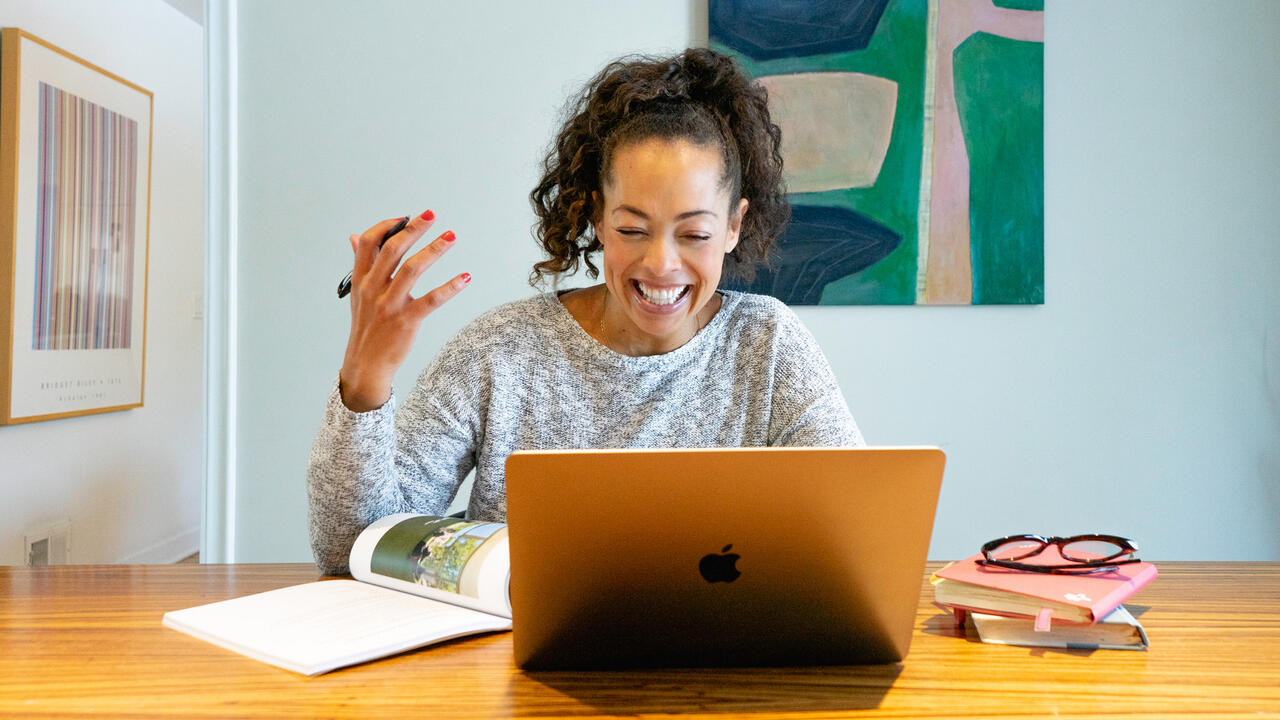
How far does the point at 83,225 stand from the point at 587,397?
6.52 ft

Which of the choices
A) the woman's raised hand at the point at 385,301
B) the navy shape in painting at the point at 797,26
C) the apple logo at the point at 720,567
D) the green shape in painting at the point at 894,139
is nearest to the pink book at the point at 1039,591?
the apple logo at the point at 720,567

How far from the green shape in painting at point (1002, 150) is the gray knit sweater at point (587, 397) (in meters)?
1.10

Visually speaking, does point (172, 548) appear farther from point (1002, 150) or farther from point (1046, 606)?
point (1046, 606)

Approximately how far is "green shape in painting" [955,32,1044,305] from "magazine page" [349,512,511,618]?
5.84 feet

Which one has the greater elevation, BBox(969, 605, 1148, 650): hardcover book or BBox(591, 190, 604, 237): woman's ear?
BBox(591, 190, 604, 237): woman's ear

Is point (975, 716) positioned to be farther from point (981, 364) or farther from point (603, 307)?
point (981, 364)

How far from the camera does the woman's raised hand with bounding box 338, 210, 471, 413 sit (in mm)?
1065

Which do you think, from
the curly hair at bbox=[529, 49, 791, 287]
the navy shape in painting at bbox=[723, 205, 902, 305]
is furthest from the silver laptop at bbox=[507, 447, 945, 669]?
the navy shape in painting at bbox=[723, 205, 902, 305]

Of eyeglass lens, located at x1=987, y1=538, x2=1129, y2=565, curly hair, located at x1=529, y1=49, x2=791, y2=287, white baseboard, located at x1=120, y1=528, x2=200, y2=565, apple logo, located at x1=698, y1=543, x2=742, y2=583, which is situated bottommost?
white baseboard, located at x1=120, y1=528, x2=200, y2=565

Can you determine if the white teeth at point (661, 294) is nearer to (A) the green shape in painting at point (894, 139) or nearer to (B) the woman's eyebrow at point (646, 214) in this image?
(B) the woman's eyebrow at point (646, 214)

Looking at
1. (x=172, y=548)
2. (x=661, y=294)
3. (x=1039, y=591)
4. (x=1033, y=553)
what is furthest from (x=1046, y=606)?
(x=172, y=548)

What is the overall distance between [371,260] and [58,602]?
0.47m

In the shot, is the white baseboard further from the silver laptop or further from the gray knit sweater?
the silver laptop

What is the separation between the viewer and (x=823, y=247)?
2.42 m
